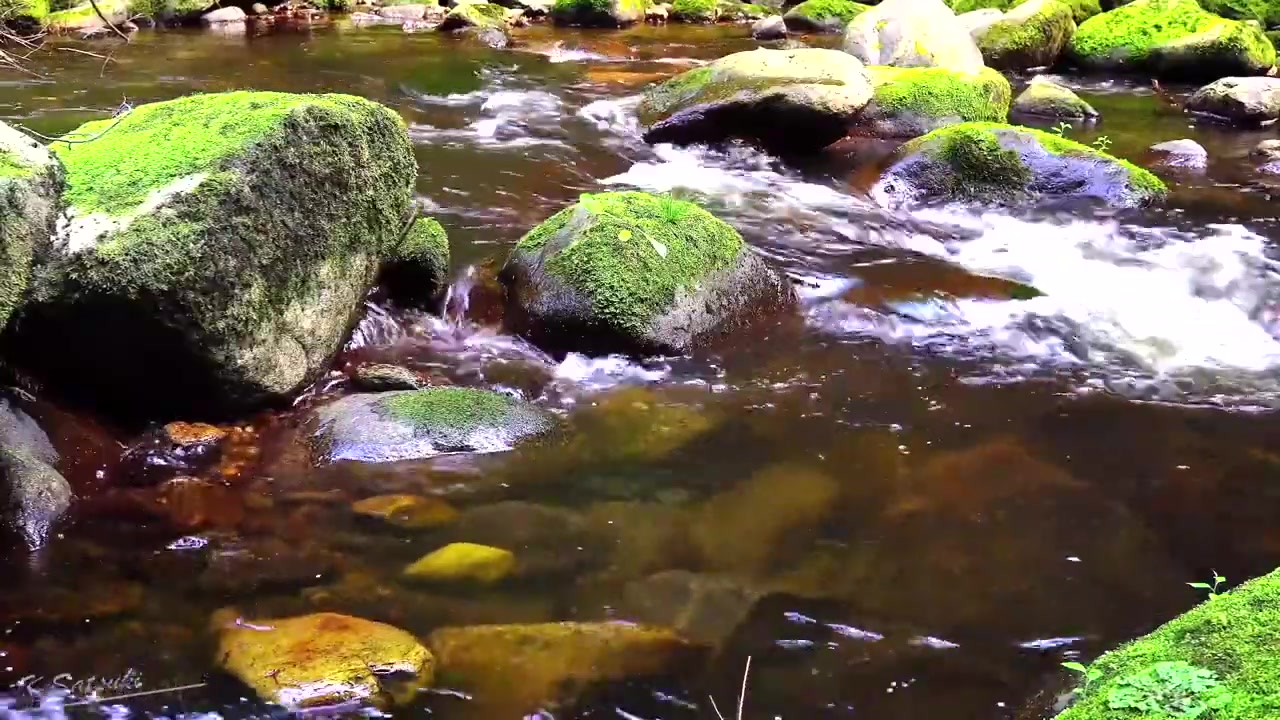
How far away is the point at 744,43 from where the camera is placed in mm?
17125

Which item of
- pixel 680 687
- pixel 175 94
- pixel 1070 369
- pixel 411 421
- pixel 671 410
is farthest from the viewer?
pixel 175 94

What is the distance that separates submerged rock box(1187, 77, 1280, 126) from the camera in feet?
38.0

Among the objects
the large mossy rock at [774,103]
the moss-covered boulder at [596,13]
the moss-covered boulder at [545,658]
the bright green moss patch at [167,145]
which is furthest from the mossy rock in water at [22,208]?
the moss-covered boulder at [596,13]

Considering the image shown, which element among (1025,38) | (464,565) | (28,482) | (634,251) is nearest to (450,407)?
(464,565)

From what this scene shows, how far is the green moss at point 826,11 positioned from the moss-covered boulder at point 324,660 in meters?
17.6

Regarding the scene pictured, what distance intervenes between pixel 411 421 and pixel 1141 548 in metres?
2.91

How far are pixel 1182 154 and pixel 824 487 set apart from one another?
747cm

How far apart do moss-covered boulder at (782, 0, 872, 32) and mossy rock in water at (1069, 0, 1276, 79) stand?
496 cm

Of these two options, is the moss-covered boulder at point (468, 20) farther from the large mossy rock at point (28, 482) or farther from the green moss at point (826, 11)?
the large mossy rock at point (28, 482)

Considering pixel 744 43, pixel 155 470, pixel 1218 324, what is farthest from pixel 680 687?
pixel 744 43

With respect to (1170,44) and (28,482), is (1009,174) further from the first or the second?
(1170,44)

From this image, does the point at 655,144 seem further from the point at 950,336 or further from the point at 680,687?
the point at 680,687

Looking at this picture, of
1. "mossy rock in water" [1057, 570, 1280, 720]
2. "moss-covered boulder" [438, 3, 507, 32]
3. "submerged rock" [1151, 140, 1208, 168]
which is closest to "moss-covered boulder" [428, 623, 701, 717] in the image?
"mossy rock in water" [1057, 570, 1280, 720]

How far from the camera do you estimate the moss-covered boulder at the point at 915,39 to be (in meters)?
11.5
